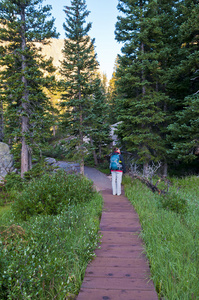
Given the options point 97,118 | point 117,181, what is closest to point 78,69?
point 97,118

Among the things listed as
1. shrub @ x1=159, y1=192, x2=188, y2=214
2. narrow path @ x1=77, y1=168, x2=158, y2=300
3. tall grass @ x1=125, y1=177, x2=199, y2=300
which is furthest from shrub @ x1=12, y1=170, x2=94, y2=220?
shrub @ x1=159, y1=192, x2=188, y2=214

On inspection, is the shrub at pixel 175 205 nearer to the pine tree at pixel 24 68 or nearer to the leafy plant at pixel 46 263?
the leafy plant at pixel 46 263

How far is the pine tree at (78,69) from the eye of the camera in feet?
52.1

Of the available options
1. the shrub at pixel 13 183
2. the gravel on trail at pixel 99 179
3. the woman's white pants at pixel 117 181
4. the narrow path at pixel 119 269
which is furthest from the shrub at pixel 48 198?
the shrub at pixel 13 183

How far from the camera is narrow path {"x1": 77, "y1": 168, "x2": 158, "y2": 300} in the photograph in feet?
8.34

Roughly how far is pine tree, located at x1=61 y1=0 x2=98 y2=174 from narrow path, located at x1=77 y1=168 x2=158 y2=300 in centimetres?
1145

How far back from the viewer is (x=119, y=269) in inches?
121

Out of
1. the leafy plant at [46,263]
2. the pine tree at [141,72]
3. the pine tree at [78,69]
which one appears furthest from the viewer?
the pine tree at [78,69]

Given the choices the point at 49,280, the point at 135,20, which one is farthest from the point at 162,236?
the point at 135,20

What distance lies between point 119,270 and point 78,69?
1638cm

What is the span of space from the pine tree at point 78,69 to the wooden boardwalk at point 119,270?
11496 mm

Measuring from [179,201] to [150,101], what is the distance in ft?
30.8

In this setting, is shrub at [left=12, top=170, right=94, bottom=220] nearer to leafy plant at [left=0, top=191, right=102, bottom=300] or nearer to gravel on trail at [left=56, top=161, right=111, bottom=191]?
leafy plant at [left=0, top=191, right=102, bottom=300]

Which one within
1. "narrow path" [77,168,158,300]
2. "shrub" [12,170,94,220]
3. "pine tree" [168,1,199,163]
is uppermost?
"pine tree" [168,1,199,163]
